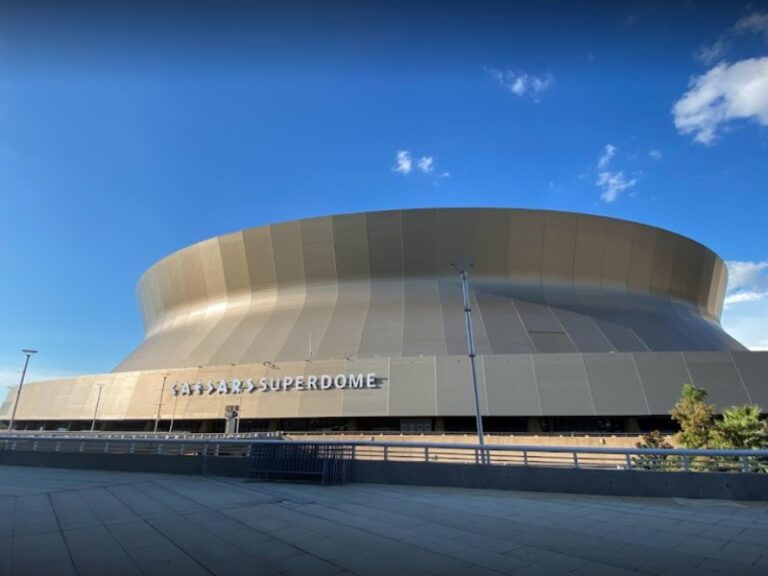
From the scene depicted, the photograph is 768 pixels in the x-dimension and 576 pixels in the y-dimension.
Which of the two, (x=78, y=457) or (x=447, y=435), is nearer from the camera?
(x=78, y=457)

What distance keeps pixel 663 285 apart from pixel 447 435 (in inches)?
1061

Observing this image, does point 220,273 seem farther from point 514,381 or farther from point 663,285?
point 663,285

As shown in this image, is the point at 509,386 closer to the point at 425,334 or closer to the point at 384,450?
the point at 425,334

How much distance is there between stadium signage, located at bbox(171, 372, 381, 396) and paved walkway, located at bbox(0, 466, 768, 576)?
675 inches

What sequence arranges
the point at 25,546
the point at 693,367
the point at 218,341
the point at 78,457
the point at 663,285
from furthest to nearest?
the point at 663,285 < the point at 218,341 < the point at 693,367 < the point at 78,457 < the point at 25,546

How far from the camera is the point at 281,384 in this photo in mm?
27766

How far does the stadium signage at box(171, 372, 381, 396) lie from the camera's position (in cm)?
2643

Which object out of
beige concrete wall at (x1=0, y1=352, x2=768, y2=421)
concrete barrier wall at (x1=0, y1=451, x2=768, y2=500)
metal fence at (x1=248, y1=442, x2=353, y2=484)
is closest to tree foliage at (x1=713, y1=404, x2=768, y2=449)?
beige concrete wall at (x1=0, y1=352, x2=768, y2=421)

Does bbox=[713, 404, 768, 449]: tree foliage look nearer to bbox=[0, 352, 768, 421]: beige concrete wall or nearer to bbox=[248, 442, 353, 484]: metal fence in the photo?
bbox=[0, 352, 768, 421]: beige concrete wall

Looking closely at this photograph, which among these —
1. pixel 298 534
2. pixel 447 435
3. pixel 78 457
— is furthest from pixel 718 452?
pixel 78 457

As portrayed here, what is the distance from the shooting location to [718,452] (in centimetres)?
815

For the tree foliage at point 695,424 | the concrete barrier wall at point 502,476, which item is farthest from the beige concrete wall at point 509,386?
the concrete barrier wall at point 502,476

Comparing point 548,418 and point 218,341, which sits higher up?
point 218,341

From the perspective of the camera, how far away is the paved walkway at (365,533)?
4480 mm
